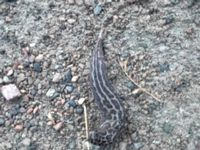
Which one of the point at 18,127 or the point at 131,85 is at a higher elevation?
the point at 131,85

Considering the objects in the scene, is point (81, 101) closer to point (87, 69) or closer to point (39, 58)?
point (87, 69)

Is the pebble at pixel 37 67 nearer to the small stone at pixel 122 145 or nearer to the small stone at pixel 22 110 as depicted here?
the small stone at pixel 22 110

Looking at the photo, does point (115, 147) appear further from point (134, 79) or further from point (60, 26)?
point (60, 26)

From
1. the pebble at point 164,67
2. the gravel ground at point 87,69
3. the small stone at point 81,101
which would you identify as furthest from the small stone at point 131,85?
the small stone at point 81,101

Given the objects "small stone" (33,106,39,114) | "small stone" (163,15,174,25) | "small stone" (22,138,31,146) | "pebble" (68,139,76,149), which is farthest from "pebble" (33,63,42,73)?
"small stone" (163,15,174,25)

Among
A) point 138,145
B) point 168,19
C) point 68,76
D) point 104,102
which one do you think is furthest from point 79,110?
point 168,19

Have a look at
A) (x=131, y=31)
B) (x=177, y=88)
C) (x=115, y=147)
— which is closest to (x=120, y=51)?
(x=131, y=31)

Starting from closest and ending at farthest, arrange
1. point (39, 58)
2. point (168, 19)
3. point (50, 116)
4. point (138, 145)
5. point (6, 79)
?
point (138, 145) → point (50, 116) → point (6, 79) → point (39, 58) → point (168, 19)
